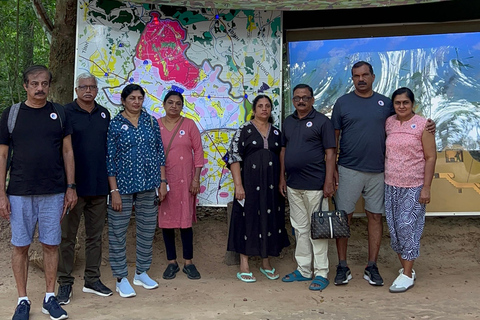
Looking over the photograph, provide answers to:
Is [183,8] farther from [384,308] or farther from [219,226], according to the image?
[384,308]

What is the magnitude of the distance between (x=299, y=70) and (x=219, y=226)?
2061 mm

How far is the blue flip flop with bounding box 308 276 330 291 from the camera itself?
4391 mm

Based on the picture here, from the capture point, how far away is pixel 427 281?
4.66 metres

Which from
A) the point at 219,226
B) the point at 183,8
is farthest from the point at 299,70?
the point at 219,226

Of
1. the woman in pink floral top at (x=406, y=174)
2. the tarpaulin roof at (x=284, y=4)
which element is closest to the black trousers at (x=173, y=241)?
the woman in pink floral top at (x=406, y=174)

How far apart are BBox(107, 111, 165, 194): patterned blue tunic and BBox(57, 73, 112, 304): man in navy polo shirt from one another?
73mm

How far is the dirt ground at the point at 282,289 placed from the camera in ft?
12.6

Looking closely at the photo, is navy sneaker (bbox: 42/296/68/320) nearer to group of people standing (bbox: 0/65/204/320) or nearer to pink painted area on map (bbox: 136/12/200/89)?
group of people standing (bbox: 0/65/204/320)

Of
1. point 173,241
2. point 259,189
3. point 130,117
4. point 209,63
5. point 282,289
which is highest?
point 209,63

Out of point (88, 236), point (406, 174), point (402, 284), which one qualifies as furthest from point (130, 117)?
point (402, 284)

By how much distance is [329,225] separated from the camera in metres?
4.30

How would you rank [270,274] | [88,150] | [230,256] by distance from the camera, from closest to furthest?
[88,150] < [270,274] < [230,256]

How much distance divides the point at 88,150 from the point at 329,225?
2.27 m

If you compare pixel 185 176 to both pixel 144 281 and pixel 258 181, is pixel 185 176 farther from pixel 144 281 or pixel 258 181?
pixel 144 281
